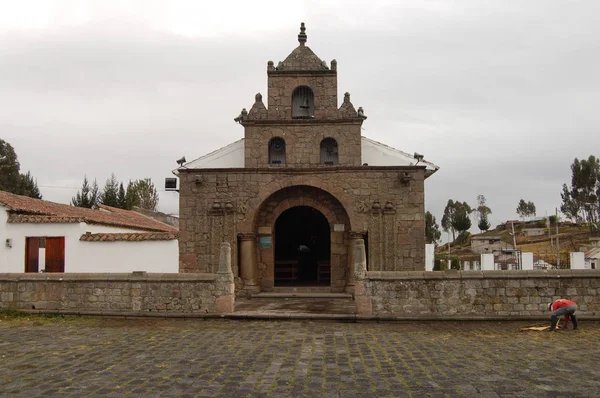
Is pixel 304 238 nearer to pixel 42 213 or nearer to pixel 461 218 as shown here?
pixel 42 213

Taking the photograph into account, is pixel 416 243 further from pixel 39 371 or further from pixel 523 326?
pixel 39 371

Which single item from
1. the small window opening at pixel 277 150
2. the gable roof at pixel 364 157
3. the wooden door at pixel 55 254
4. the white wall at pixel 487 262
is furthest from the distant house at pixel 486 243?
the wooden door at pixel 55 254

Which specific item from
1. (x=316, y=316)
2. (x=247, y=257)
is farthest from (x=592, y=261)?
(x=316, y=316)

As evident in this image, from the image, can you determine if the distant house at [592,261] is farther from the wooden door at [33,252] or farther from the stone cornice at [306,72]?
the wooden door at [33,252]

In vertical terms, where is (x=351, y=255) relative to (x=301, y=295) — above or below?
above

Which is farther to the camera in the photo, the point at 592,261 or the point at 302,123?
the point at 592,261

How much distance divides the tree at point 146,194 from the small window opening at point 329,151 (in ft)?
121

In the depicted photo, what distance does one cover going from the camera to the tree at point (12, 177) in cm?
4000

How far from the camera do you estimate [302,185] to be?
644 inches

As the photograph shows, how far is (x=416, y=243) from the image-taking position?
15750 mm

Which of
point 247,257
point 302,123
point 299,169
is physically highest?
point 302,123

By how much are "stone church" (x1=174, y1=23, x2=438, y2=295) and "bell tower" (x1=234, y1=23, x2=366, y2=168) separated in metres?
0.03

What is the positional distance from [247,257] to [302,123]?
4595 mm

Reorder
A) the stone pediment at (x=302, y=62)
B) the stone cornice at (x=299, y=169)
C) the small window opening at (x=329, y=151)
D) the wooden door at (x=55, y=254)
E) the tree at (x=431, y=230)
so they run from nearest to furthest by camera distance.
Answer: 1. the stone cornice at (x=299, y=169)
2. the small window opening at (x=329, y=151)
3. the stone pediment at (x=302, y=62)
4. the wooden door at (x=55, y=254)
5. the tree at (x=431, y=230)
